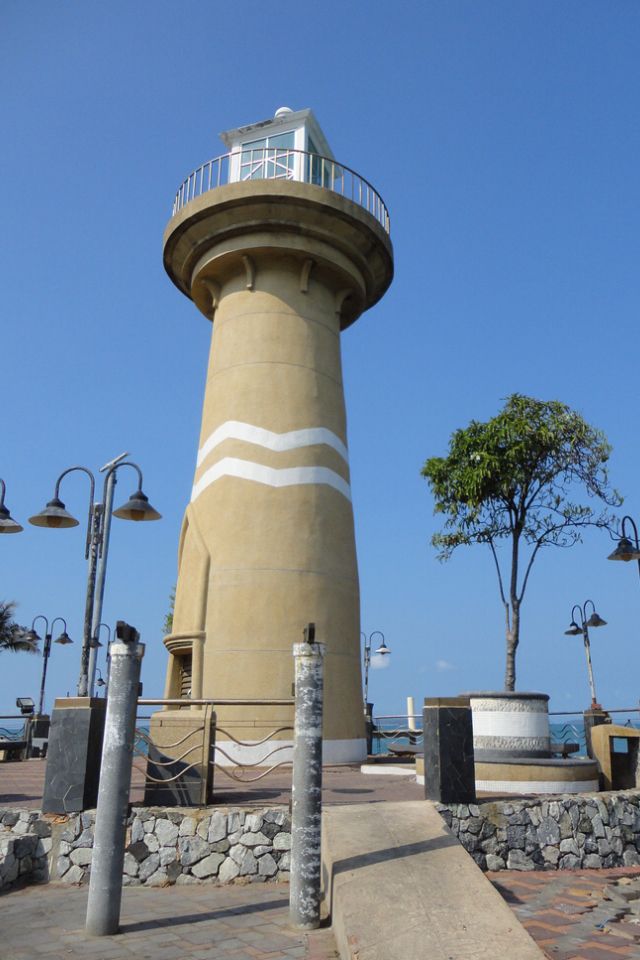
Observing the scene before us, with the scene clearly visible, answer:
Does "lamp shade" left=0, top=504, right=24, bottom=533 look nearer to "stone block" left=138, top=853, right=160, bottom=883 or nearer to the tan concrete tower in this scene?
the tan concrete tower

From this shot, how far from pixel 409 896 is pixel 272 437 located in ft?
36.1

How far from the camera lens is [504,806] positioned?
9523 mm

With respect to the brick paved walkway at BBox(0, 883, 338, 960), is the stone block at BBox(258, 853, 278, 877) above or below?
above

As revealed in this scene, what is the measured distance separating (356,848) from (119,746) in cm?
248

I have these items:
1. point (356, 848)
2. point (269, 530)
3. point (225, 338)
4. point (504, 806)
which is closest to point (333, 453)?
point (269, 530)

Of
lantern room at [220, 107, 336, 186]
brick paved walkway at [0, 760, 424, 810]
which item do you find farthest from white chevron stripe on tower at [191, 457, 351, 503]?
lantern room at [220, 107, 336, 186]

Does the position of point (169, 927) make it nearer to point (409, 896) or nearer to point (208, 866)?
point (208, 866)

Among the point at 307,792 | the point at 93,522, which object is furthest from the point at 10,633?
the point at 307,792

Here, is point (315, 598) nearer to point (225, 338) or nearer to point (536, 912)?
point (225, 338)

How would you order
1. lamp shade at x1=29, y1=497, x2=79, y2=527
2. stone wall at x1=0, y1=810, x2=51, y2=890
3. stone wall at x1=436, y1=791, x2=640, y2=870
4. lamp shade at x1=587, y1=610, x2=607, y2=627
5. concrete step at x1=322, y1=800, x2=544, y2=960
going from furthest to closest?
lamp shade at x1=587, y1=610, x2=607, y2=627, lamp shade at x1=29, y1=497, x2=79, y2=527, stone wall at x1=436, y1=791, x2=640, y2=870, stone wall at x1=0, y1=810, x2=51, y2=890, concrete step at x1=322, y1=800, x2=544, y2=960

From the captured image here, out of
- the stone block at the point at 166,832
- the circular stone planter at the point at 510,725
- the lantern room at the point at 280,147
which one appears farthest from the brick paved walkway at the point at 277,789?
the lantern room at the point at 280,147

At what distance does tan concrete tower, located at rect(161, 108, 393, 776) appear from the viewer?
14.7 m

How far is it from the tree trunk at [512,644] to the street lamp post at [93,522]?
8.16 m

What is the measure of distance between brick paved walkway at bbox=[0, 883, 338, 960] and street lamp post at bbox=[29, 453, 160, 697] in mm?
6397
